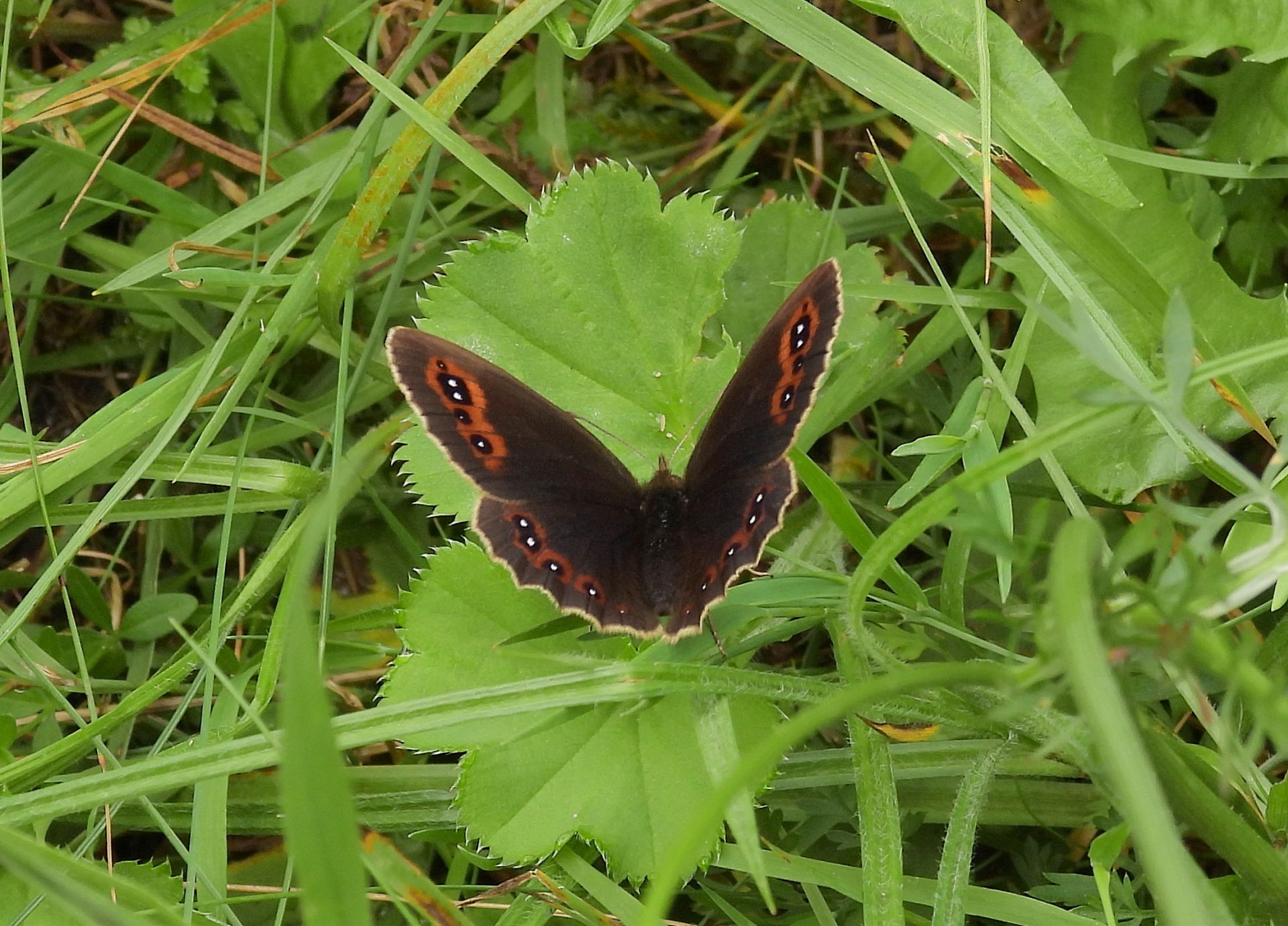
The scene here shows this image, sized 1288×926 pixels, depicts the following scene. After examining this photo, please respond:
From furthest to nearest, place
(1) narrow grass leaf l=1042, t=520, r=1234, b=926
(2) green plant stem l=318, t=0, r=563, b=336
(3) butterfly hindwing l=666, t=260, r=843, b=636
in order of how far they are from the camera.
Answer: (2) green plant stem l=318, t=0, r=563, b=336, (3) butterfly hindwing l=666, t=260, r=843, b=636, (1) narrow grass leaf l=1042, t=520, r=1234, b=926

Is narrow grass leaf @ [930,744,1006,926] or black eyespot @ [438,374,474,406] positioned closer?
narrow grass leaf @ [930,744,1006,926]

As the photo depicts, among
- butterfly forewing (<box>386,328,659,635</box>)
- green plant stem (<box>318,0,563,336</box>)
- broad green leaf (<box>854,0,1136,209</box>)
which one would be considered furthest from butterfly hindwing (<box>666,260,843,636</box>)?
green plant stem (<box>318,0,563,336</box>)

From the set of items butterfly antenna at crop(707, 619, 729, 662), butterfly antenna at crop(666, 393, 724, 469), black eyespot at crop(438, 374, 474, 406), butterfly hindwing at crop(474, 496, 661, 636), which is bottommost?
butterfly antenna at crop(707, 619, 729, 662)

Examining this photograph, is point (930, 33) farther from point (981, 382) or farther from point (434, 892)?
point (434, 892)

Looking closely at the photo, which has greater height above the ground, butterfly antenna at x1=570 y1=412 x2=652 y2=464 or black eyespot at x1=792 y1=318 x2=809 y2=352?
black eyespot at x1=792 y1=318 x2=809 y2=352

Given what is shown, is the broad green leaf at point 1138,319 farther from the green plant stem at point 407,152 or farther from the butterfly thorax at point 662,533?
the green plant stem at point 407,152

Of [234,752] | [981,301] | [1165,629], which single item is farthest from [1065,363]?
[234,752]

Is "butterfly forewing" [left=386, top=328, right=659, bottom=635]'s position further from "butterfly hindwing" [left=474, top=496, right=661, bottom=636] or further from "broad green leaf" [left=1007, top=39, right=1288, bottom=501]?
"broad green leaf" [left=1007, top=39, right=1288, bottom=501]
